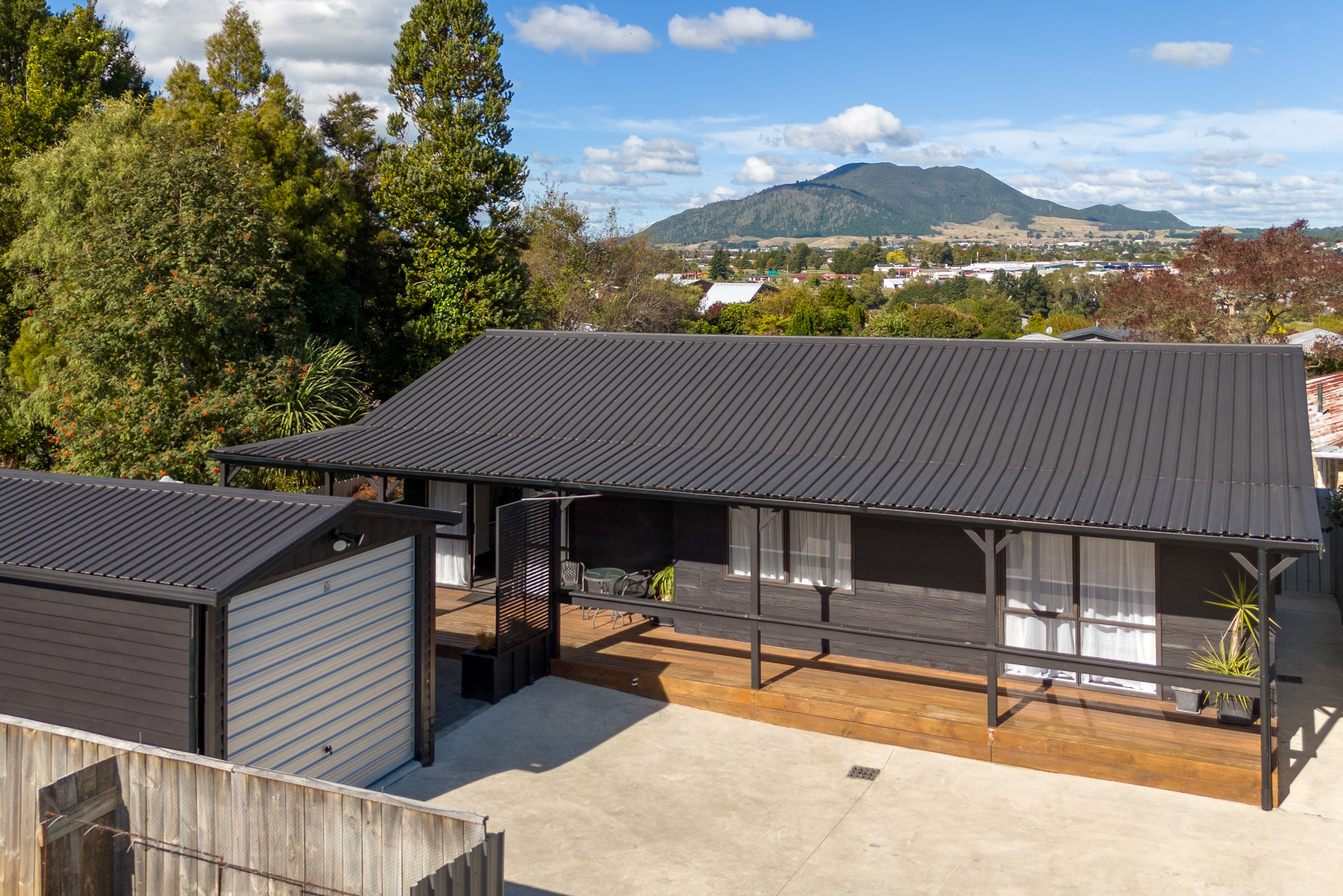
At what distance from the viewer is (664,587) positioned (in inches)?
541

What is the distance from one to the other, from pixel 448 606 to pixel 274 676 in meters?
6.33

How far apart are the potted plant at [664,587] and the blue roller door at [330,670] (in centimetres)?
460

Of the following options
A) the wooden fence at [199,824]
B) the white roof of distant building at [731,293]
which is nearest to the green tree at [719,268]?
the white roof of distant building at [731,293]

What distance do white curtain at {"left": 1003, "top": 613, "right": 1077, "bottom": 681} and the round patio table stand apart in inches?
192

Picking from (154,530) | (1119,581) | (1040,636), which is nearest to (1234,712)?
(1119,581)

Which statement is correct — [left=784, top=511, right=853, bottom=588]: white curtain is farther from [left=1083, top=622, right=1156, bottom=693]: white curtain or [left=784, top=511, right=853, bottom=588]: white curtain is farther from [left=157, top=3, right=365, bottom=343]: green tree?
[left=157, top=3, right=365, bottom=343]: green tree

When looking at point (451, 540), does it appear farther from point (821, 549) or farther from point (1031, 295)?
point (1031, 295)

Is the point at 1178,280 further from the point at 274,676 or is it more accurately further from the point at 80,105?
the point at 274,676

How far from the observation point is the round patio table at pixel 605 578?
13.5m

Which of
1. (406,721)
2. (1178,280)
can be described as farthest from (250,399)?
(1178,280)

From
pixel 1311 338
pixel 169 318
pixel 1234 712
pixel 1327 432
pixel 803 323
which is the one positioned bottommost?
pixel 1234 712

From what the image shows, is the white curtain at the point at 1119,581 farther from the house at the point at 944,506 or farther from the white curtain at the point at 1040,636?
the white curtain at the point at 1040,636

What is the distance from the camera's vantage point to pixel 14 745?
6824 millimetres

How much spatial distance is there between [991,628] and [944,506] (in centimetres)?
129
